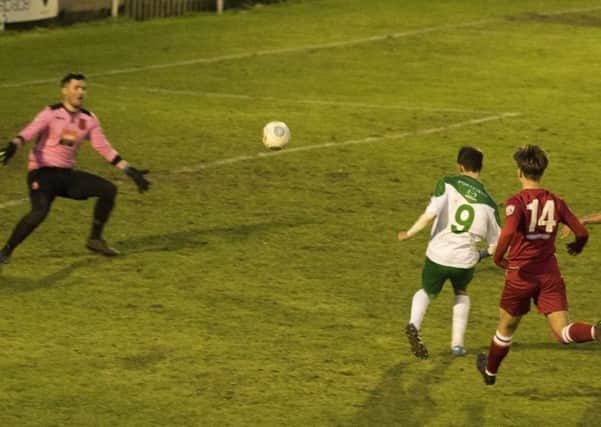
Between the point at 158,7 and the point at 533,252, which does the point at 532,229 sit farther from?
the point at 158,7

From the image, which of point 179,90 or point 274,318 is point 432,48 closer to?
point 179,90

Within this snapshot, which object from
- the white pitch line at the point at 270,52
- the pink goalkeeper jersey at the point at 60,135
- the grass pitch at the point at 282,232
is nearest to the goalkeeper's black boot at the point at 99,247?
the grass pitch at the point at 282,232

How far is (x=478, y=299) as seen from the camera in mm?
14617

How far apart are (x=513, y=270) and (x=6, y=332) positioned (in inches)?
187

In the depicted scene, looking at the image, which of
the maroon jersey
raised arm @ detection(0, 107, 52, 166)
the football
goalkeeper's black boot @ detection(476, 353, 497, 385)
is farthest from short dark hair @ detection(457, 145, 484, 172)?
the football

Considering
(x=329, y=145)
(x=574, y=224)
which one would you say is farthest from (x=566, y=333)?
(x=329, y=145)

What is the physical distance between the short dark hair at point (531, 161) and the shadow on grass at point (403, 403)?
189 centimetres

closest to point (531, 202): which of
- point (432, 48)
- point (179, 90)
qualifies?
point (179, 90)

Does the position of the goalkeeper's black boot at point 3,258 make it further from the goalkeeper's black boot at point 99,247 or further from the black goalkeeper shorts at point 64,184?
the goalkeeper's black boot at point 99,247

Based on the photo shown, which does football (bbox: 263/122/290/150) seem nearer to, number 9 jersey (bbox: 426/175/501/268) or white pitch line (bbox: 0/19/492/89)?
number 9 jersey (bbox: 426/175/501/268)

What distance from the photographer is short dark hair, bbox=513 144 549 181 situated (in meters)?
11.0

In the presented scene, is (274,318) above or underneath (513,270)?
underneath

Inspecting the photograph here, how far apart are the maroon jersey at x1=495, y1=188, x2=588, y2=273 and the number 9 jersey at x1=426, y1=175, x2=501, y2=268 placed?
0.87 m

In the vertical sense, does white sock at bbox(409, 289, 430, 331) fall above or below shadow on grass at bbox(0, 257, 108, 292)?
above
